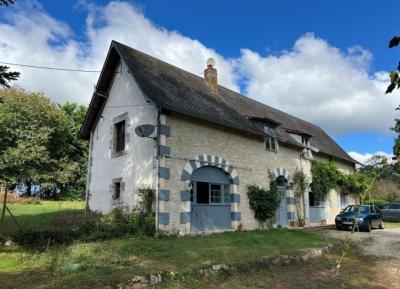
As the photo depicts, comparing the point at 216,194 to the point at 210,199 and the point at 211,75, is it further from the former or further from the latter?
the point at 211,75

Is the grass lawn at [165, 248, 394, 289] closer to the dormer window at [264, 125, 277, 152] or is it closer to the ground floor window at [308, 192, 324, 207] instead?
the dormer window at [264, 125, 277, 152]

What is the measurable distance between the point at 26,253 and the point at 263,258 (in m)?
6.13

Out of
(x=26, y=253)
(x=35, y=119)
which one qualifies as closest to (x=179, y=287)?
(x=26, y=253)

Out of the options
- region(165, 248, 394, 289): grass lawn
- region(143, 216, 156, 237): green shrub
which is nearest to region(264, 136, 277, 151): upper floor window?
region(143, 216, 156, 237): green shrub

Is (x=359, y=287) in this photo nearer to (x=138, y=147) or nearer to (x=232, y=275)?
(x=232, y=275)

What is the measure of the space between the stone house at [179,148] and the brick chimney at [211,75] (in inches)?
2.2

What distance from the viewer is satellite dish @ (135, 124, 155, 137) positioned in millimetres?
12336

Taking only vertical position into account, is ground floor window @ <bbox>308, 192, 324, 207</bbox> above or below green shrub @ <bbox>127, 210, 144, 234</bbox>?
above

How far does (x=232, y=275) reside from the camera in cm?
774

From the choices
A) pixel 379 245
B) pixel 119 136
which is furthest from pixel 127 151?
pixel 379 245

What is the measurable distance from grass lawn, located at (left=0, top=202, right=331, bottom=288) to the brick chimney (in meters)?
9.40

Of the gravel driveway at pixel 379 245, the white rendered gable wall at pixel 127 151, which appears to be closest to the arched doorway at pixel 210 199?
the white rendered gable wall at pixel 127 151

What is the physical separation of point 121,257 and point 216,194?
6.91 meters

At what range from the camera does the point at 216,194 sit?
14609mm
